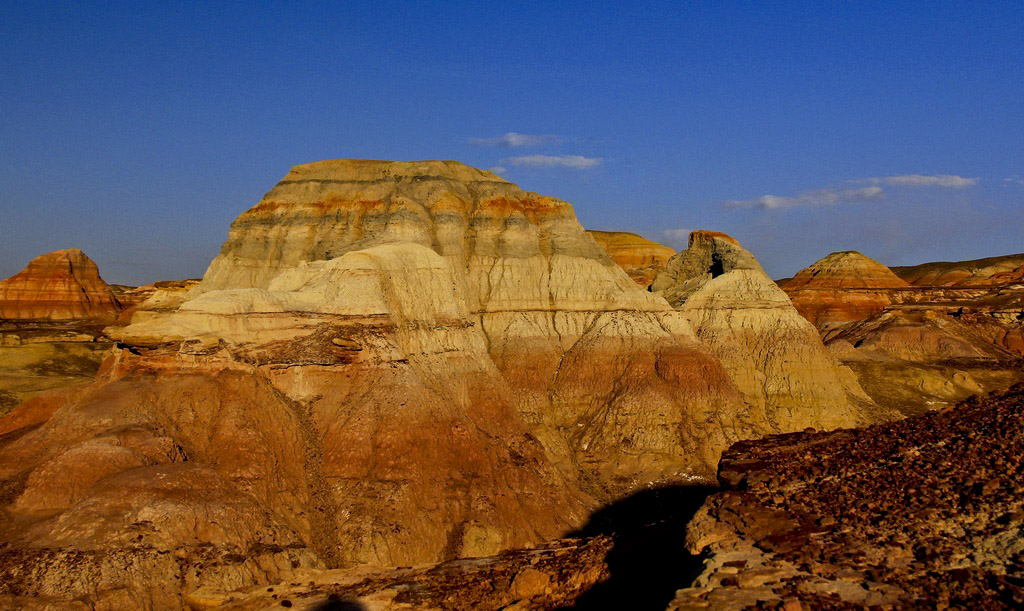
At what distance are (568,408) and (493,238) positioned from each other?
12.4 meters

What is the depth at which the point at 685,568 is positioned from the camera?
15719 millimetres

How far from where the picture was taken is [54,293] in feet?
350

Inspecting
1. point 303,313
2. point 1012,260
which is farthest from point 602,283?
point 1012,260

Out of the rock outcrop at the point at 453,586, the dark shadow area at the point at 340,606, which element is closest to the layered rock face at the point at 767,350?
the rock outcrop at the point at 453,586

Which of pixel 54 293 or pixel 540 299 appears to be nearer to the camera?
pixel 540 299

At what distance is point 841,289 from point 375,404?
83.7m

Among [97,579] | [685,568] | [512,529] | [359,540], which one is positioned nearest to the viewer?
[685,568]

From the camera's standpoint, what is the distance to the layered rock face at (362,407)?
24297 mm

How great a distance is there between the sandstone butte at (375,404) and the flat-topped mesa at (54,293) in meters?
59.1

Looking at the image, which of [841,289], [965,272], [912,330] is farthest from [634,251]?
[965,272]

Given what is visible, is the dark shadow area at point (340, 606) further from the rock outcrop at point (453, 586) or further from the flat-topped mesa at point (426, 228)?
the flat-topped mesa at point (426, 228)

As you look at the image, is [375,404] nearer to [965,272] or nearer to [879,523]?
[879,523]

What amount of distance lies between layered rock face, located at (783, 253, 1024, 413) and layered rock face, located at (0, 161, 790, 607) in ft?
65.2

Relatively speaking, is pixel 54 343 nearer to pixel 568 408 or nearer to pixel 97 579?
pixel 568 408
